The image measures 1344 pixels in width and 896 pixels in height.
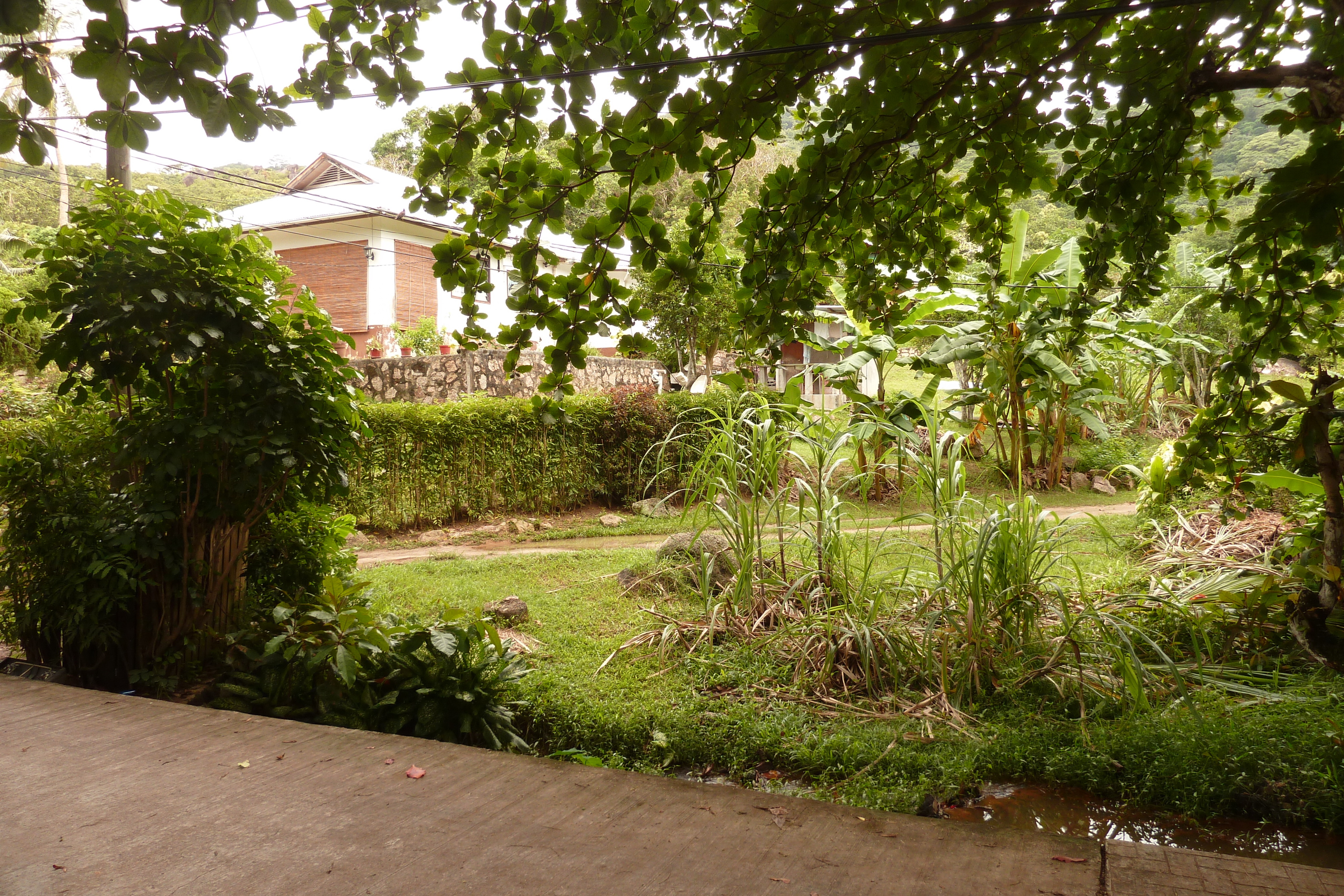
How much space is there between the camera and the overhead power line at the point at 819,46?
1.61 meters

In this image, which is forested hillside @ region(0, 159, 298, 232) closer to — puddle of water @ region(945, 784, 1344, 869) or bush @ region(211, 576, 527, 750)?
bush @ region(211, 576, 527, 750)

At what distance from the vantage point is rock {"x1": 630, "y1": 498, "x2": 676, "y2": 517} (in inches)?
430

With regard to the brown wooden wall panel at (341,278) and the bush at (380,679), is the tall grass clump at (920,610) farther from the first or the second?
the brown wooden wall panel at (341,278)

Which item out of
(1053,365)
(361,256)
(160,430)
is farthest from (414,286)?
(160,430)

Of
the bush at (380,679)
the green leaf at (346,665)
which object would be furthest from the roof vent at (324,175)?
the green leaf at (346,665)

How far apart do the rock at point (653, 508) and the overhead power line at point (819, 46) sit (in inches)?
345

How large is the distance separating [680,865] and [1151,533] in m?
6.77

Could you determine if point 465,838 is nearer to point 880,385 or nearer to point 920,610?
point 920,610

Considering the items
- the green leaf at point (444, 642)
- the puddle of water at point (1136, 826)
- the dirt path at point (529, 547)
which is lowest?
the puddle of water at point (1136, 826)

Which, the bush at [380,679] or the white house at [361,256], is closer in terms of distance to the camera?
the bush at [380,679]

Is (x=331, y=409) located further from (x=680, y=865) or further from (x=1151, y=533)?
(x=1151, y=533)

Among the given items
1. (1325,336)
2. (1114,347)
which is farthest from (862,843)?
(1114,347)

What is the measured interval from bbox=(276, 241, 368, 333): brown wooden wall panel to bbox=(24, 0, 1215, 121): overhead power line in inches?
769

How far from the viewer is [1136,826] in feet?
9.46
